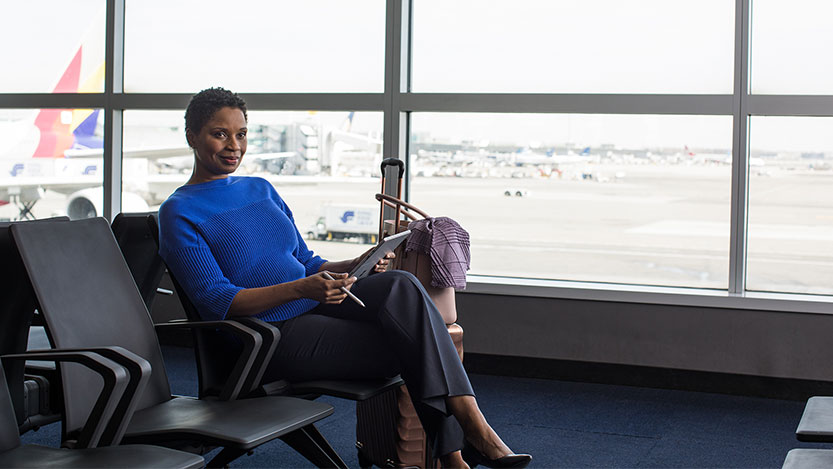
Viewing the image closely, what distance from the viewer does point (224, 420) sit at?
76.0 inches

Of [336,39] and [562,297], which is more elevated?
[336,39]

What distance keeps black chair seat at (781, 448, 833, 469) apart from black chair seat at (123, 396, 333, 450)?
102 cm

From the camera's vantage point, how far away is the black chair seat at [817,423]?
63.1 inches

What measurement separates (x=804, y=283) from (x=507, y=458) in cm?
236

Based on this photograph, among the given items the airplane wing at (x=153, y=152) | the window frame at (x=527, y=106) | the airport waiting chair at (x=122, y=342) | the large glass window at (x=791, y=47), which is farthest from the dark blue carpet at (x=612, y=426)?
the large glass window at (x=791, y=47)

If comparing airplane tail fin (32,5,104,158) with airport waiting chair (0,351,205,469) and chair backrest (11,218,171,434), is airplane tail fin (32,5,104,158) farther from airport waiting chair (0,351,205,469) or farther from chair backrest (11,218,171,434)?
airport waiting chair (0,351,205,469)

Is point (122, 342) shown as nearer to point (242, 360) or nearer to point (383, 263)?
point (242, 360)

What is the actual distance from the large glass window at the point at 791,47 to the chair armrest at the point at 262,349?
2.74 m

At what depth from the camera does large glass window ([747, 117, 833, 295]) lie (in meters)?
3.90

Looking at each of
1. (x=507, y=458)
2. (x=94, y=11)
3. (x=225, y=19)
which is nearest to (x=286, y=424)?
(x=507, y=458)

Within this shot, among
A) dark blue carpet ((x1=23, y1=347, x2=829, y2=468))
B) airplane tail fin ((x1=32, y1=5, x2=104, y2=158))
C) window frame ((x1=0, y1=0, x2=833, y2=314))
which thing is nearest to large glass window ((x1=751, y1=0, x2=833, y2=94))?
window frame ((x1=0, y1=0, x2=833, y2=314))

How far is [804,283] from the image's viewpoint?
3938 millimetres

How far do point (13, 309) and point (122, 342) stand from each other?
26 centimetres

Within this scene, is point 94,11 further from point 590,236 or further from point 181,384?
point 590,236
